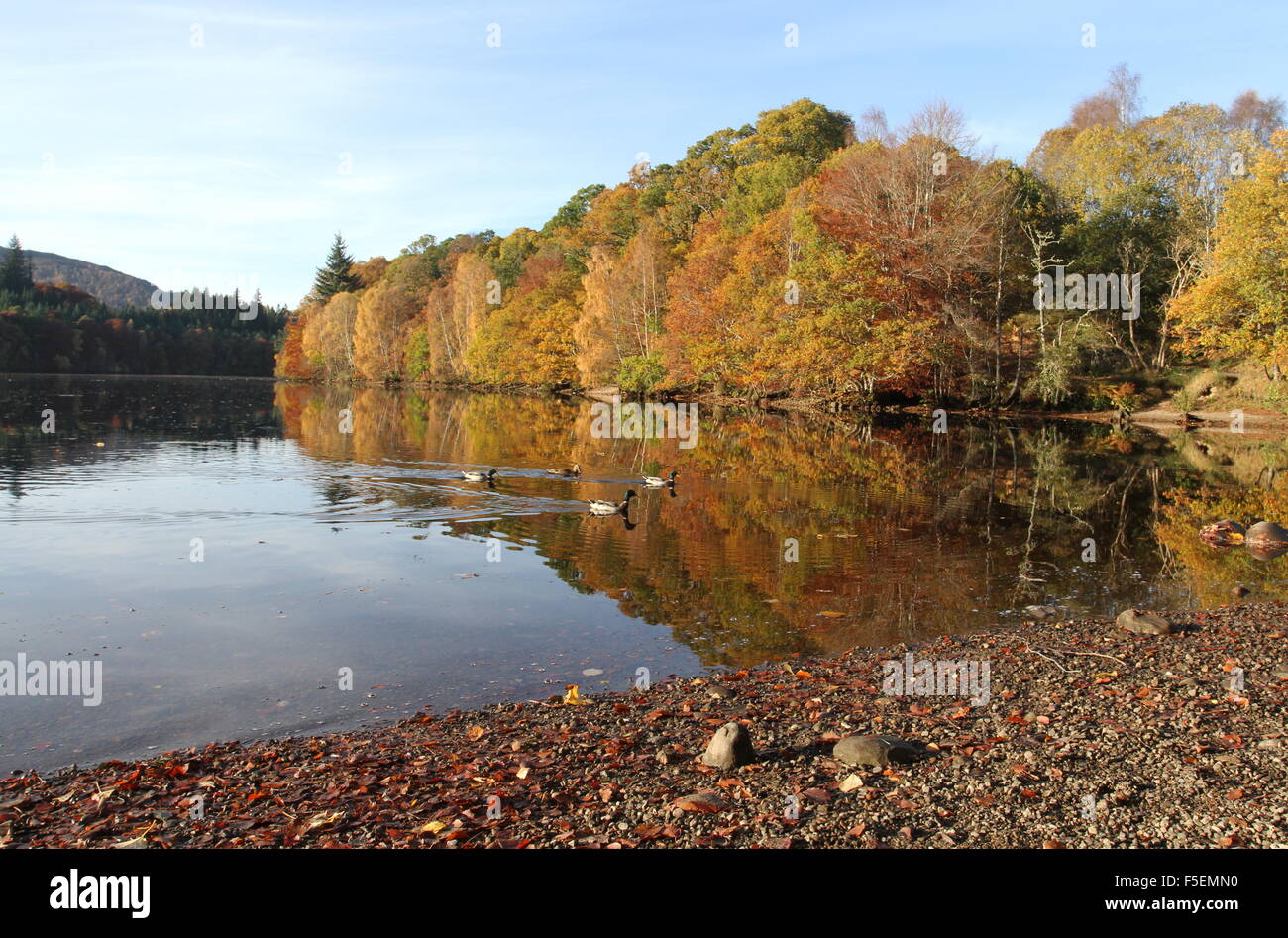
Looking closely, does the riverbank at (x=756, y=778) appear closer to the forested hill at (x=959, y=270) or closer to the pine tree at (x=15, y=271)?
the forested hill at (x=959, y=270)

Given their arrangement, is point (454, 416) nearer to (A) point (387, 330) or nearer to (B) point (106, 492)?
(B) point (106, 492)

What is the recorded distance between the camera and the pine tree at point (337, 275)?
134 m

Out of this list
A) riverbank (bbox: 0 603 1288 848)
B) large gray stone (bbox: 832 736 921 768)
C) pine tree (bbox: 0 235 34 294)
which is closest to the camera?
riverbank (bbox: 0 603 1288 848)

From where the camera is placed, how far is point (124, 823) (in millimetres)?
5559

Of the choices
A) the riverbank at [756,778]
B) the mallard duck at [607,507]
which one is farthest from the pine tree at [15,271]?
the riverbank at [756,778]

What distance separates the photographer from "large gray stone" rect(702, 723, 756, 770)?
6180mm

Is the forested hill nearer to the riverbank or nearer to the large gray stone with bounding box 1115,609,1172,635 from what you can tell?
the large gray stone with bounding box 1115,609,1172,635

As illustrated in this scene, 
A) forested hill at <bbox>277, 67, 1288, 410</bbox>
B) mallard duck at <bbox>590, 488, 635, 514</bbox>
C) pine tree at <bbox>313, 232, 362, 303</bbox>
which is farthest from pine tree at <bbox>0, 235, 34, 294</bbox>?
mallard duck at <bbox>590, 488, 635, 514</bbox>

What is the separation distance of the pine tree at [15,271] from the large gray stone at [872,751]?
523 ft

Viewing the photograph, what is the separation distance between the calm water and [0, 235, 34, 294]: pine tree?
131 m

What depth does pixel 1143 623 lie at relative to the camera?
1007cm

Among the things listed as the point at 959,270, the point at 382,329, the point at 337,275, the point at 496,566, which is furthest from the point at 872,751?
the point at 337,275

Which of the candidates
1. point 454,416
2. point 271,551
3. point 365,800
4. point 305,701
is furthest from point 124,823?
point 454,416

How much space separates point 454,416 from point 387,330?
6456 cm
